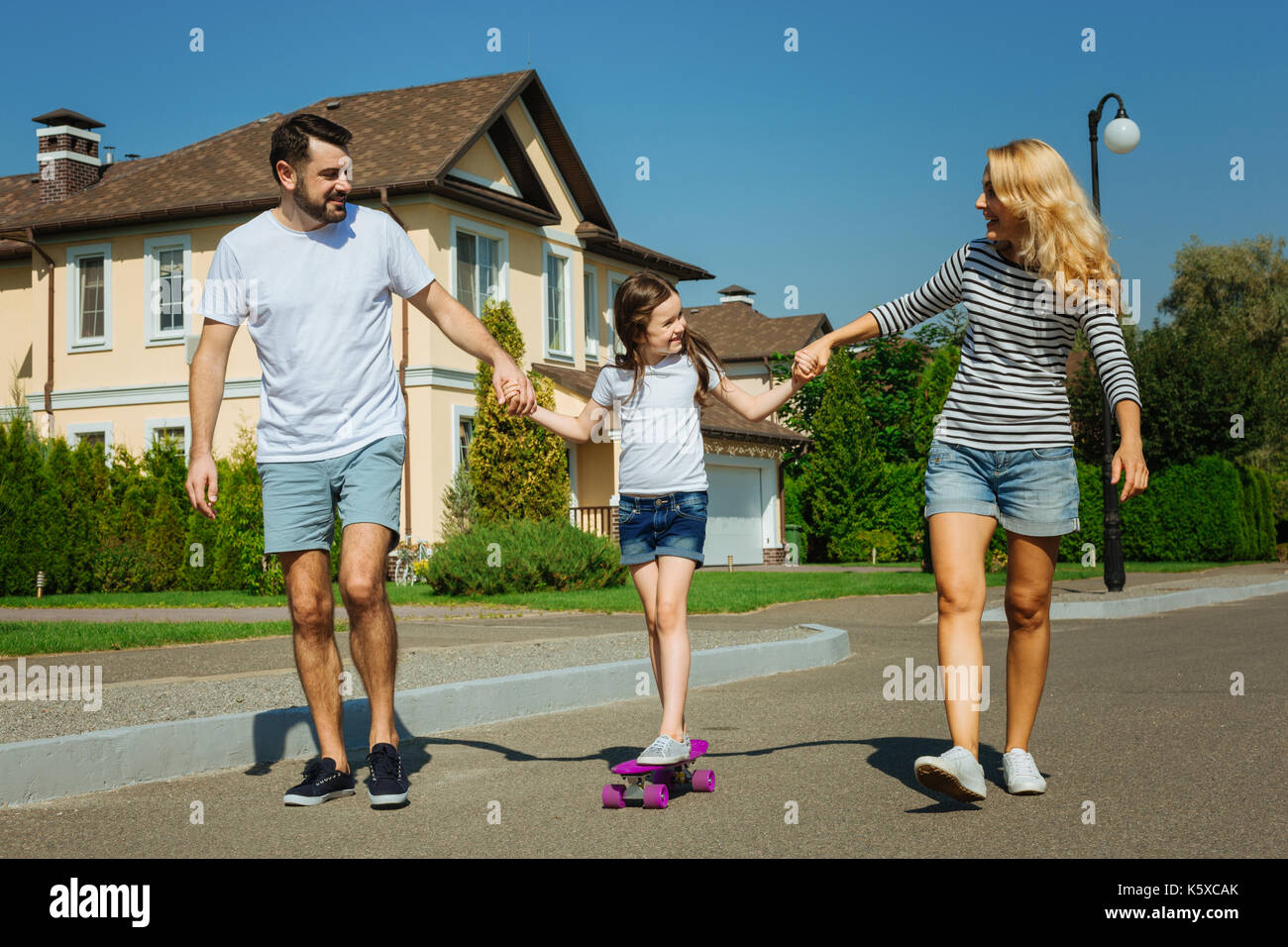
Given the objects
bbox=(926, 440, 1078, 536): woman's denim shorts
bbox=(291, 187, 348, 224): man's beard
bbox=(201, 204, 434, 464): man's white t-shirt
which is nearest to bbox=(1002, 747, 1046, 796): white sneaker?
bbox=(926, 440, 1078, 536): woman's denim shorts

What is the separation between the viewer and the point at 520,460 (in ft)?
75.8

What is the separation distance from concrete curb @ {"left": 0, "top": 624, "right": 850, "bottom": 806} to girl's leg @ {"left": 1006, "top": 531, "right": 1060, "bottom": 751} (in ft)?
10.8

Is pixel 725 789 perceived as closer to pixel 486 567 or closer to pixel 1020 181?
pixel 1020 181

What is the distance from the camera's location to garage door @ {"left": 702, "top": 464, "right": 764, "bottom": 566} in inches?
1244

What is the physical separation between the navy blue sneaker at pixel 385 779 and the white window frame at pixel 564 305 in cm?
2214

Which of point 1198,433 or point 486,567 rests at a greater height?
point 1198,433

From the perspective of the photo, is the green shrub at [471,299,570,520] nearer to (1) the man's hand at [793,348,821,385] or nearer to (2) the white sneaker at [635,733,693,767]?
(1) the man's hand at [793,348,821,385]

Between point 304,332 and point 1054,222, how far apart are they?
280 centimetres

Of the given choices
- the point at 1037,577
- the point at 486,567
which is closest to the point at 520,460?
the point at 486,567

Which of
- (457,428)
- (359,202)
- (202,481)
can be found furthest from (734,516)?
(202,481)

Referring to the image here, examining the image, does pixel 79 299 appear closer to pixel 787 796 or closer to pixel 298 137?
pixel 298 137

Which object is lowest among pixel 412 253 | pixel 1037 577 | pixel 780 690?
pixel 780 690

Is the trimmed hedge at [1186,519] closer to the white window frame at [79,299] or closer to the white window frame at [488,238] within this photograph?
the white window frame at [488,238]

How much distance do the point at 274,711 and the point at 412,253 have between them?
2.37m
